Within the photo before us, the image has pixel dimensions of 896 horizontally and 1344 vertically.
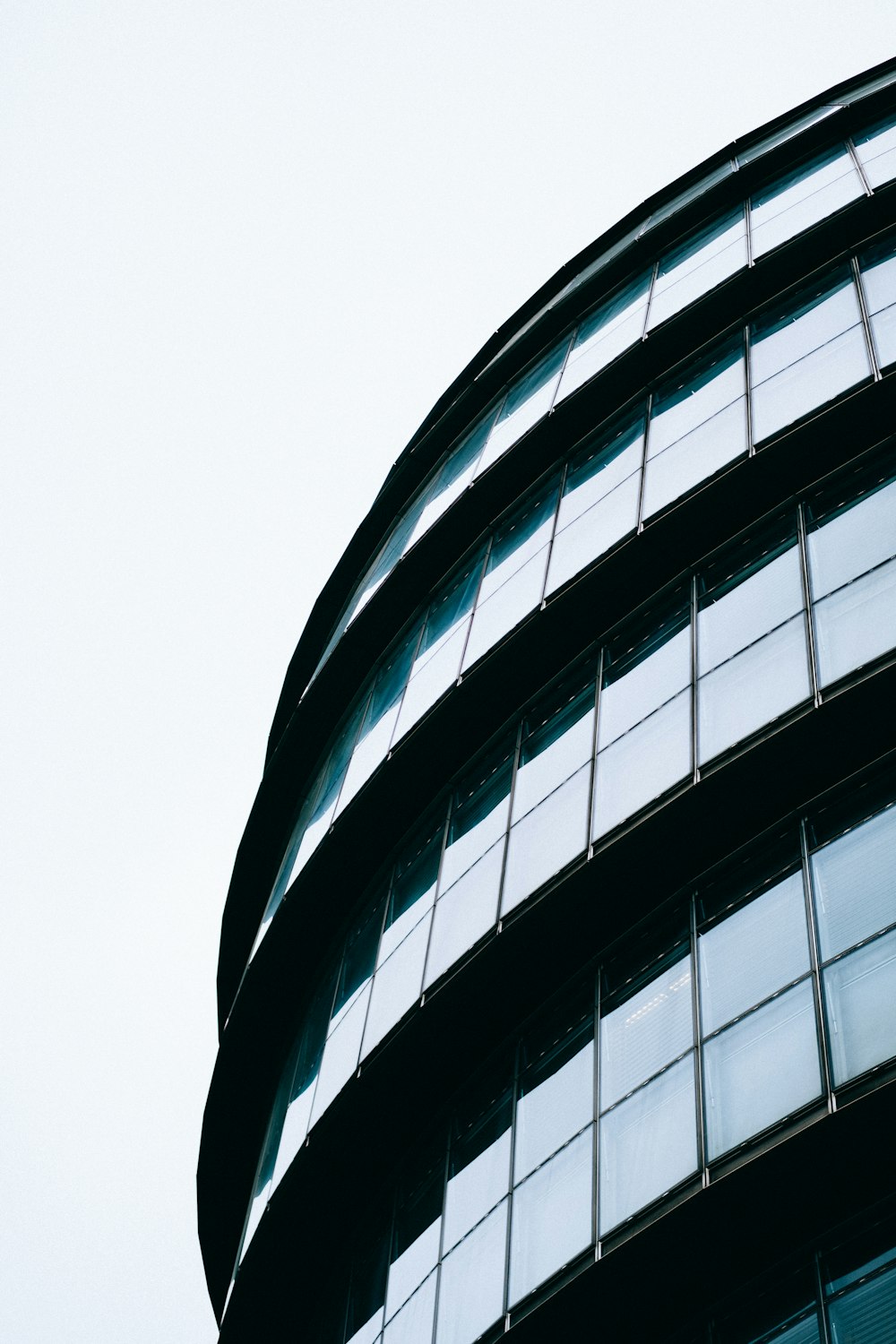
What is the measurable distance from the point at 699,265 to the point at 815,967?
13.9m

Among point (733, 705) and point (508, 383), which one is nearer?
point (733, 705)

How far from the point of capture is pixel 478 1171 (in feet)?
43.4

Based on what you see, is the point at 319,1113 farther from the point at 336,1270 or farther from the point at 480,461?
the point at 480,461

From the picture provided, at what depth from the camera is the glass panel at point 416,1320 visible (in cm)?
1260

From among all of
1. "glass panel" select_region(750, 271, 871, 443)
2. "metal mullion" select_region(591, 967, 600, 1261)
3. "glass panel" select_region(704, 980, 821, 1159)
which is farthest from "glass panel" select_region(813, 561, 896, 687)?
"metal mullion" select_region(591, 967, 600, 1261)

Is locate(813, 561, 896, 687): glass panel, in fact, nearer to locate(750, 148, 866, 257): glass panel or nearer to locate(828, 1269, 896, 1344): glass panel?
locate(828, 1269, 896, 1344): glass panel

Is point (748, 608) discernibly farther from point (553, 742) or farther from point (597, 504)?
point (597, 504)

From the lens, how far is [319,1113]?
626 inches

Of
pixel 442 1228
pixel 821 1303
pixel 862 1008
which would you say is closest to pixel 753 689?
pixel 862 1008

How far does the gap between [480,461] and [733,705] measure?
1020cm

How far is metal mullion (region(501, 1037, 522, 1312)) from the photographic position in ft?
38.1

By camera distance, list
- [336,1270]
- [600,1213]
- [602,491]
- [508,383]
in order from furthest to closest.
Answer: [508,383] < [602,491] < [336,1270] < [600,1213]

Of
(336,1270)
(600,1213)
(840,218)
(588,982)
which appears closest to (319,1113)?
(336,1270)

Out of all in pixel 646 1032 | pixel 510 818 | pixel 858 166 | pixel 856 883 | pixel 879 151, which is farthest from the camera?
pixel 879 151
